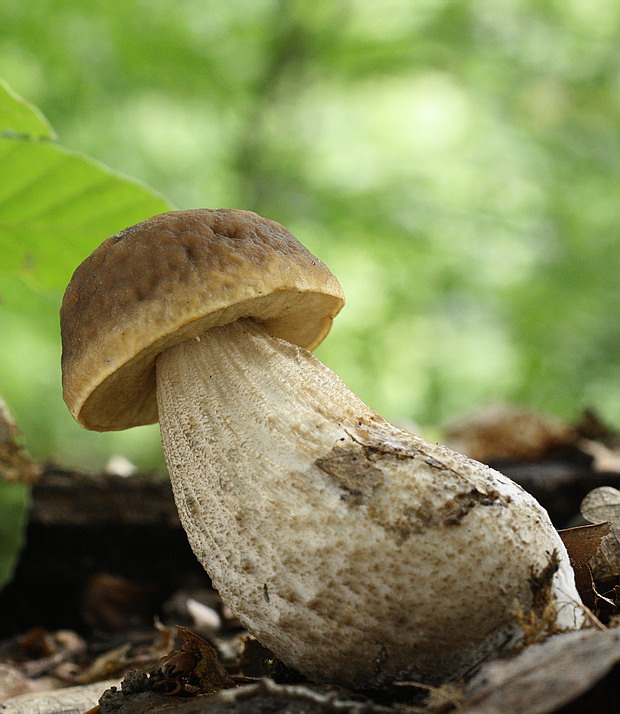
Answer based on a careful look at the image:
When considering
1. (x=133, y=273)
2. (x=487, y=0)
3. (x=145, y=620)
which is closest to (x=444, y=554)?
(x=133, y=273)

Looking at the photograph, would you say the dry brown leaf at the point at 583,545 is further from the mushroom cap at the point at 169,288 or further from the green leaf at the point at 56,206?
the green leaf at the point at 56,206

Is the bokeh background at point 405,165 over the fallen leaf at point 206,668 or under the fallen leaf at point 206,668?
over

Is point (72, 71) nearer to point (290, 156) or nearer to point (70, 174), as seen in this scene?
point (290, 156)

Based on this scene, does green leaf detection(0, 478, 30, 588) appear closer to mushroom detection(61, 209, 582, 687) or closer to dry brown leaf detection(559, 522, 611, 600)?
mushroom detection(61, 209, 582, 687)

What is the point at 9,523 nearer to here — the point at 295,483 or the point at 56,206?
the point at 56,206

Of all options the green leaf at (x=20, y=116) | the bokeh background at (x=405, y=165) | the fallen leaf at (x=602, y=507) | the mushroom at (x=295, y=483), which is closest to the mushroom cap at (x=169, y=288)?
the mushroom at (x=295, y=483)

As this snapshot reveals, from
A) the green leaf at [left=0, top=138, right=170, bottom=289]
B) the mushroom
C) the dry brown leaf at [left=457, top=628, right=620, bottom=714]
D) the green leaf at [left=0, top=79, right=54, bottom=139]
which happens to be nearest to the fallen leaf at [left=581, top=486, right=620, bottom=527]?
the mushroom
